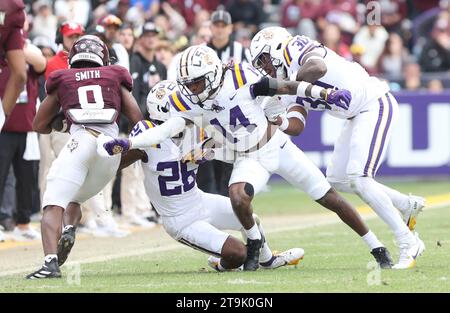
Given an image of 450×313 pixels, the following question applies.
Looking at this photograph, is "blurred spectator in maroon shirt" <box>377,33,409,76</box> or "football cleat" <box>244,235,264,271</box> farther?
"blurred spectator in maroon shirt" <box>377,33,409,76</box>

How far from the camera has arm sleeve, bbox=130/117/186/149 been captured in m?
7.64

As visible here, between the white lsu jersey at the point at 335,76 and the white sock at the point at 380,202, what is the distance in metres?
0.56

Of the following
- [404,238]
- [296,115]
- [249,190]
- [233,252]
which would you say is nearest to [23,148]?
[296,115]

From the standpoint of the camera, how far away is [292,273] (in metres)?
7.90

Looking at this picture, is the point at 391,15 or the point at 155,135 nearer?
the point at 155,135

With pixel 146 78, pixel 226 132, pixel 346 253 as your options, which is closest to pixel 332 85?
pixel 226 132

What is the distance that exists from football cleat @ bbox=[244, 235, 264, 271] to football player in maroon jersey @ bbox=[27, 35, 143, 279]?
3.55 ft

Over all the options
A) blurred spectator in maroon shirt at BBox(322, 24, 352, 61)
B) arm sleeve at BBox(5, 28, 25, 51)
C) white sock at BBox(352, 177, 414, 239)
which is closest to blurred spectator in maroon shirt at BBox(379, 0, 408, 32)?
blurred spectator in maroon shirt at BBox(322, 24, 352, 61)

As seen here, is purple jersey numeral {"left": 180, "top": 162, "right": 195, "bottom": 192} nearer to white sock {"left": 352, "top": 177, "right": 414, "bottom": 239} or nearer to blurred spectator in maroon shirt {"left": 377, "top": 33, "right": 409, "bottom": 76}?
white sock {"left": 352, "top": 177, "right": 414, "bottom": 239}

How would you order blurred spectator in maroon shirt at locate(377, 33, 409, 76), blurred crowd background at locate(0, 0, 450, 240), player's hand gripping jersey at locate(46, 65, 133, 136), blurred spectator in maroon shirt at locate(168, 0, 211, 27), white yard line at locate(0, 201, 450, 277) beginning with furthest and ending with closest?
blurred spectator in maroon shirt at locate(168, 0, 211, 27), blurred spectator in maroon shirt at locate(377, 33, 409, 76), blurred crowd background at locate(0, 0, 450, 240), white yard line at locate(0, 201, 450, 277), player's hand gripping jersey at locate(46, 65, 133, 136)

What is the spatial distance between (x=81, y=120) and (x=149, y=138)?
1.97 ft

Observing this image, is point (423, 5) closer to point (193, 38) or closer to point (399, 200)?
point (193, 38)

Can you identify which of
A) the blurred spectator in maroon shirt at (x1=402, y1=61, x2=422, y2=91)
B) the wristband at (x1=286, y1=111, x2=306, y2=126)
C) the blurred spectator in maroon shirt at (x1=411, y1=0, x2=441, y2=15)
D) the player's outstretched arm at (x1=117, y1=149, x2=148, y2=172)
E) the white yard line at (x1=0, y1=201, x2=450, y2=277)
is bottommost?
the white yard line at (x1=0, y1=201, x2=450, y2=277)

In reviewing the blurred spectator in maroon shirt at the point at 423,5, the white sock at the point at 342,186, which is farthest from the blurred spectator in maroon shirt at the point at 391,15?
the white sock at the point at 342,186
